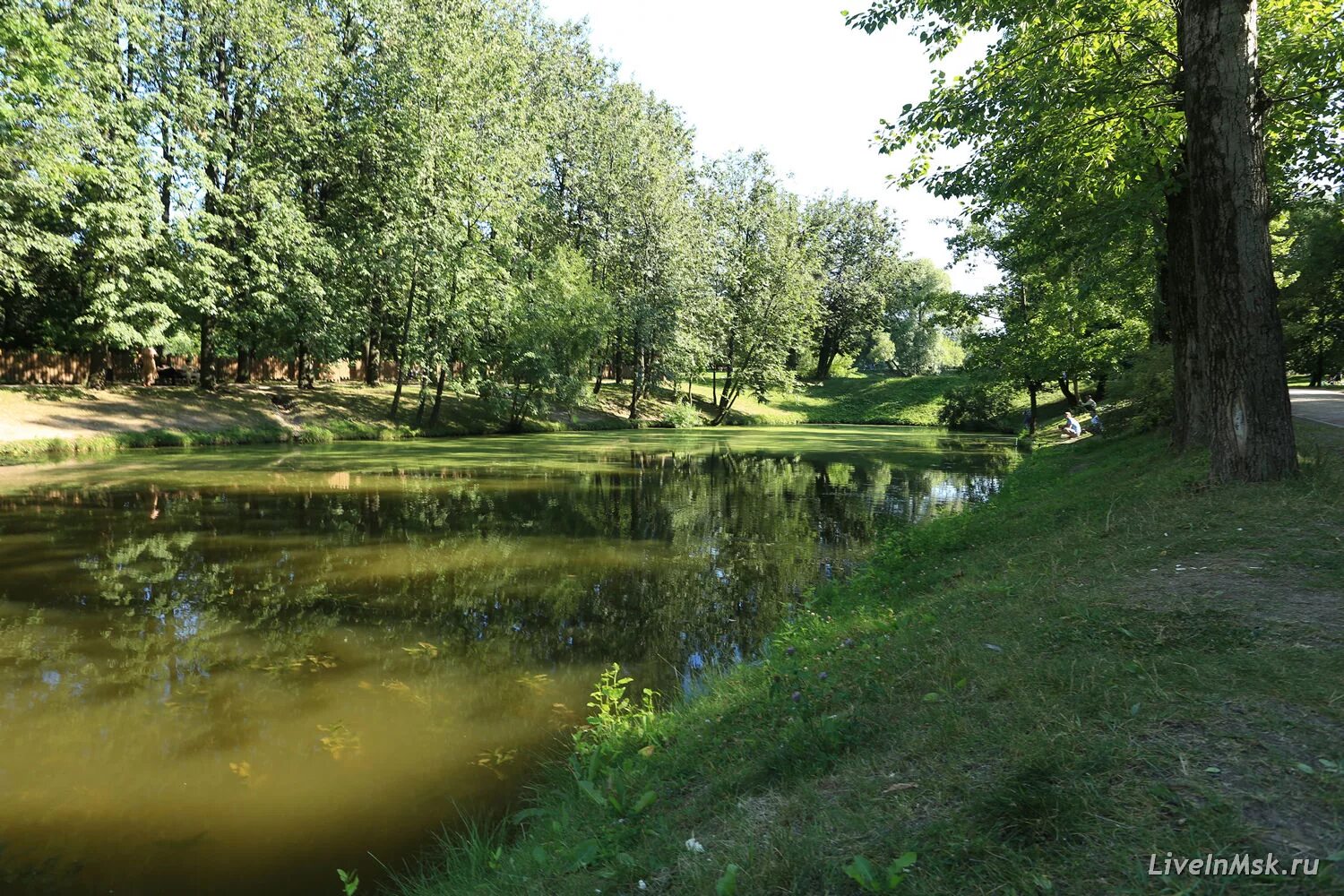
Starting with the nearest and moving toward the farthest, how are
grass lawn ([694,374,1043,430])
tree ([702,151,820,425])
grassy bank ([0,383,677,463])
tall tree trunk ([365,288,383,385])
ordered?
grassy bank ([0,383,677,463]) → tall tree trunk ([365,288,383,385]) → tree ([702,151,820,425]) → grass lawn ([694,374,1043,430])

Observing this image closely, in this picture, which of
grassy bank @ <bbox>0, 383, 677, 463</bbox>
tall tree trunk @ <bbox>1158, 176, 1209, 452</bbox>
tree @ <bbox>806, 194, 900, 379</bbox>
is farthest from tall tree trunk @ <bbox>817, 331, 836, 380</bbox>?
tall tree trunk @ <bbox>1158, 176, 1209, 452</bbox>

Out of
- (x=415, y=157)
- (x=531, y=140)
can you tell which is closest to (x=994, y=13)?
(x=415, y=157)

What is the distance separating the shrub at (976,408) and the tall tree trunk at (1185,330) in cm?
3775

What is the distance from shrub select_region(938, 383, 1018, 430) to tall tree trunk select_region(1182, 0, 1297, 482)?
1717 inches

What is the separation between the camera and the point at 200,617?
8.56m

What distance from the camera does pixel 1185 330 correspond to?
42.6ft

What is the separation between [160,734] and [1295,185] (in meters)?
19.6

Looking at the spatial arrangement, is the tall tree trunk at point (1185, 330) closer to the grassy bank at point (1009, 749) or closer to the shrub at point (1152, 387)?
the shrub at point (1152, 387)

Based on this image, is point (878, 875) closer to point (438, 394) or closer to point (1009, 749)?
point (1009, 749)

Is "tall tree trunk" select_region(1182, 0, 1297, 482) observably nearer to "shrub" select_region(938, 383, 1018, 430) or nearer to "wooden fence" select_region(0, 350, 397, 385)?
"wooden fence" select_region(0, 350, 397, 385)

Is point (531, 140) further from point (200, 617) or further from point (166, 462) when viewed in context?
point (200, 617)

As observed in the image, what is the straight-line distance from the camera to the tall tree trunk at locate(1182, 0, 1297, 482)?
26.4 feet

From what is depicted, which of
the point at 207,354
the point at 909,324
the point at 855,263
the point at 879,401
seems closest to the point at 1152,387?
the point at 207,354

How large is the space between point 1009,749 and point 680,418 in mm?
48962
